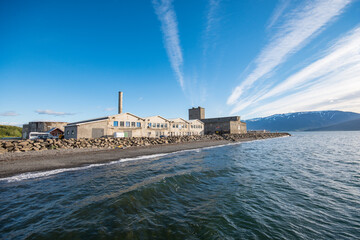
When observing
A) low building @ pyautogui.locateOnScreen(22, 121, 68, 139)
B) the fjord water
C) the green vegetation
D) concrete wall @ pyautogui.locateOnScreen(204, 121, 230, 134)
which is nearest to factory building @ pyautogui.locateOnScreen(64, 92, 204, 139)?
low building @ pyautogui.locateOnScreen(22, 121, 68, 139)

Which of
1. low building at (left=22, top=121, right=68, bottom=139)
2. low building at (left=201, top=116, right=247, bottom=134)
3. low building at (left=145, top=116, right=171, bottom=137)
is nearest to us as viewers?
low building at (left=145, top=116, right=171, bottom=137)

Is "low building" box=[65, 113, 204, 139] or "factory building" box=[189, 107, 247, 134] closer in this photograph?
"low building" box=[65, 113, 204, 139]

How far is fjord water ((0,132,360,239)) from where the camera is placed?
5.50m

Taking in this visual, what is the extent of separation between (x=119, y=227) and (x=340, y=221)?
9380mm

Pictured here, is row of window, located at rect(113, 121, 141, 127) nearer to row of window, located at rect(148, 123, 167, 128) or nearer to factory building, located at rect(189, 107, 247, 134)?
row of window, located at rect(148, 123, 167, 128)

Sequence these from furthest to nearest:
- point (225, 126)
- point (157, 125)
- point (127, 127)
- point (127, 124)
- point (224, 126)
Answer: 1. point (224, 126)
2. point (225, 126)
3. point (157, 125)
4. point (127, 124)
5. point (127, 127)

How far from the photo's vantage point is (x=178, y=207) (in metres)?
7.28

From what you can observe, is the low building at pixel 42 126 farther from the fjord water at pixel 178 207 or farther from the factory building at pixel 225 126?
the factory building at pixel 225 126

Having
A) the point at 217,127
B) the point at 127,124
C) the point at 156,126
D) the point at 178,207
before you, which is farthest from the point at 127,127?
the point at 217,127

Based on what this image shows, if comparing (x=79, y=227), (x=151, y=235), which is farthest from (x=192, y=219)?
(x=79, y=227)

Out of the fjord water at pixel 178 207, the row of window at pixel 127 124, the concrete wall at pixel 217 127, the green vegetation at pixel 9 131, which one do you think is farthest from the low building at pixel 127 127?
the green vegetation at pixel 9 131

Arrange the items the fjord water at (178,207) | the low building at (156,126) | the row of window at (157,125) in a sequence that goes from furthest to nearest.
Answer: the row of window at (157,125), the low building at (156,126), the fjord water at (178,207)

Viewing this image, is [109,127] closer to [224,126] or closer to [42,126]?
[42,126]

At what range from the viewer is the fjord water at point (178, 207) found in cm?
550
